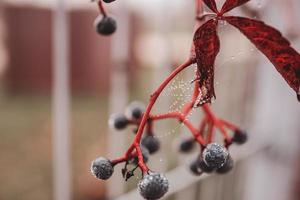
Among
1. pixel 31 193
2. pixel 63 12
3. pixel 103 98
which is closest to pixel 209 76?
pixel 63 12

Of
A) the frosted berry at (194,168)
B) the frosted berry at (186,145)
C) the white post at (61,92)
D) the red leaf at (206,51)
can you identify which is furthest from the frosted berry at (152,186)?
the white post at (61,92)

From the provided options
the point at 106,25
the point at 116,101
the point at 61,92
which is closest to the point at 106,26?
the point at 106,25

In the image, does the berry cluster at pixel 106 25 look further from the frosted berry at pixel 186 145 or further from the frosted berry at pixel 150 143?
the frosted berry at pixel 186 145

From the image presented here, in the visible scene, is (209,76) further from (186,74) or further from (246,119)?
(246,119)

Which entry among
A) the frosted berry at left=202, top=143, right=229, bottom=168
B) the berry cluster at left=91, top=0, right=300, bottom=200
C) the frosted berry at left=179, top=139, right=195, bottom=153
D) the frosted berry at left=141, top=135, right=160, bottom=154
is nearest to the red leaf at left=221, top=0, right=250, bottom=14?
the berry cluster at left=91, top=0, right=300, bottom=200

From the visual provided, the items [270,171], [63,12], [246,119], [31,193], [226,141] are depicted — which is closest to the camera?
[226,141]

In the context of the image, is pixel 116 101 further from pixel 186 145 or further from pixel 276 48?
pixel 276 48
